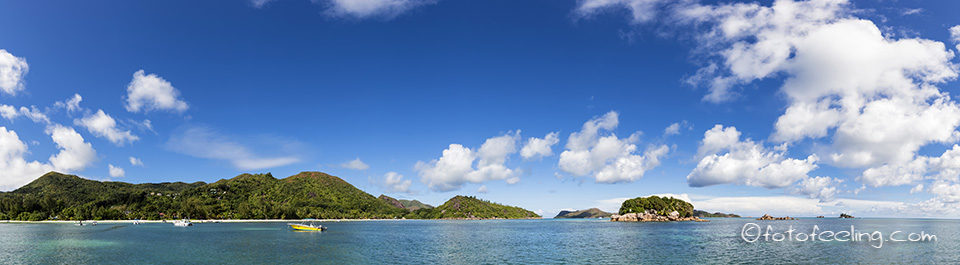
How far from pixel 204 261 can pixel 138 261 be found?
352 inches

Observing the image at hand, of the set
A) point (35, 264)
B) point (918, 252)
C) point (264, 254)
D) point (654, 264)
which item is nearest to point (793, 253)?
point (918, 252)

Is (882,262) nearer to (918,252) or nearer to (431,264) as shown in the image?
(918,252)

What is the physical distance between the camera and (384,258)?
244 ft

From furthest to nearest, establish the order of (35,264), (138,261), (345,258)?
(345,258), (138,261), (35,264)

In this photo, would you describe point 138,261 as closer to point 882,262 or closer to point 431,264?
point 431,264

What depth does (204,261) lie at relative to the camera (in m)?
66.8

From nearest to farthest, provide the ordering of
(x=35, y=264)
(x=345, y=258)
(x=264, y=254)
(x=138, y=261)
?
(x=35, y=264) → (x=138, y=261) → (x=345, y=258) → (x=264, y=254)

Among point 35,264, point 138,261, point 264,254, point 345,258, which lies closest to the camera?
point 35,264

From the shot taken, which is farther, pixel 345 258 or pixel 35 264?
pixel 345 258

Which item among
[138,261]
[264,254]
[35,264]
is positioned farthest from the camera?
[264,254]

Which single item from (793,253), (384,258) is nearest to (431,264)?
(384,258)

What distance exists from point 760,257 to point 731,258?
17.7ft

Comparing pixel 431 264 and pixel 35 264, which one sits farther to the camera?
pixel 431 264

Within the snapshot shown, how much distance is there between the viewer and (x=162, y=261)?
6606 cm
